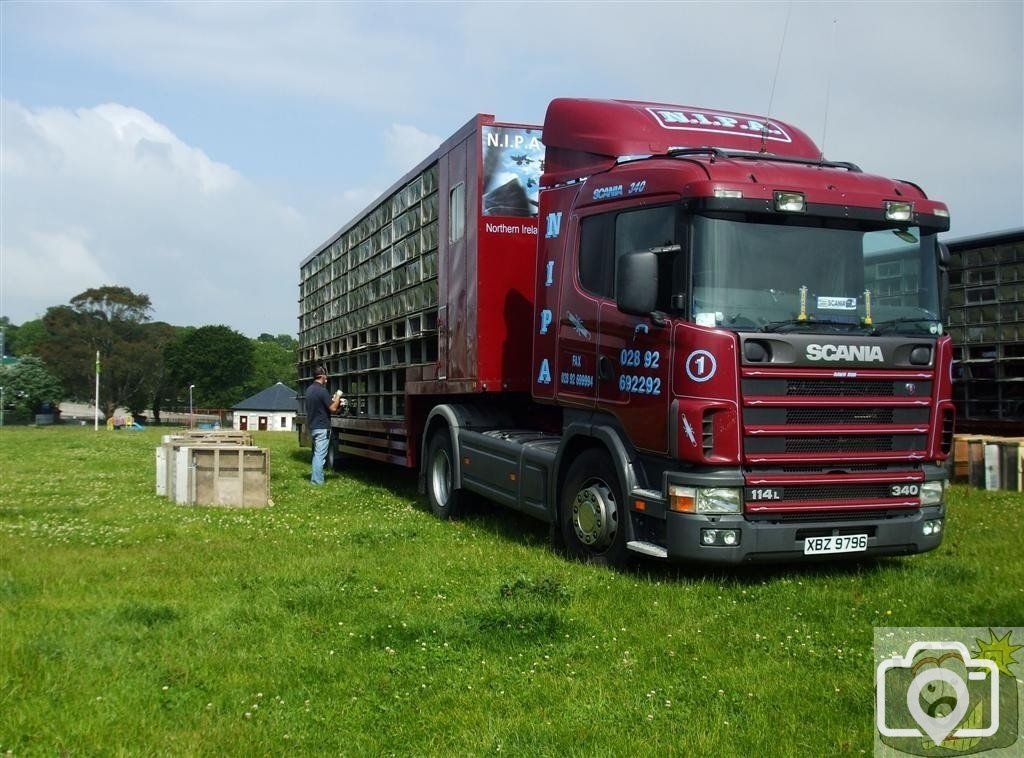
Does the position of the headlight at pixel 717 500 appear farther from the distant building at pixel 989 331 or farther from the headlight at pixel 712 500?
the distant building at pixel 989 331

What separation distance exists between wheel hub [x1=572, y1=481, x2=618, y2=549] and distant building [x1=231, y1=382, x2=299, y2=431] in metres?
85.4

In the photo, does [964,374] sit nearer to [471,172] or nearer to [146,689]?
[471,172]

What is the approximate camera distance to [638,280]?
7.42m

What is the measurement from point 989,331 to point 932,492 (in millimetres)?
8262

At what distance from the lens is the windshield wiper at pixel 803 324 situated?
283 inches

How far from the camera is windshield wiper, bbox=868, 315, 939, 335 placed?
744 cm

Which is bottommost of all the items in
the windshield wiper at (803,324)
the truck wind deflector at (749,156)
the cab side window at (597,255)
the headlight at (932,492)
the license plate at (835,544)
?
Result: the license plate at (835,544)

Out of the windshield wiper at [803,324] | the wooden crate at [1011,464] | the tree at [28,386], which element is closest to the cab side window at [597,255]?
the windshield wiper at [803,324]

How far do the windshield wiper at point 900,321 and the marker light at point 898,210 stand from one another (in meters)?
0.78

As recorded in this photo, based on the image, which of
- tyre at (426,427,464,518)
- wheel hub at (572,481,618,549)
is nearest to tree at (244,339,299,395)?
tyre at (426,427,464,518)

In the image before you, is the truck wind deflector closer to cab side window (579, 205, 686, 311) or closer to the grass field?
cab side window (579, 205, 686, 311)

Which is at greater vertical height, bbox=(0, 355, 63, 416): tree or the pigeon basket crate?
bbox=(0, 355, 63, 416): tree

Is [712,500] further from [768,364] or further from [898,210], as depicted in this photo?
[898,210]

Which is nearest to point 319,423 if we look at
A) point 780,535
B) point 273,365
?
point 780,535
